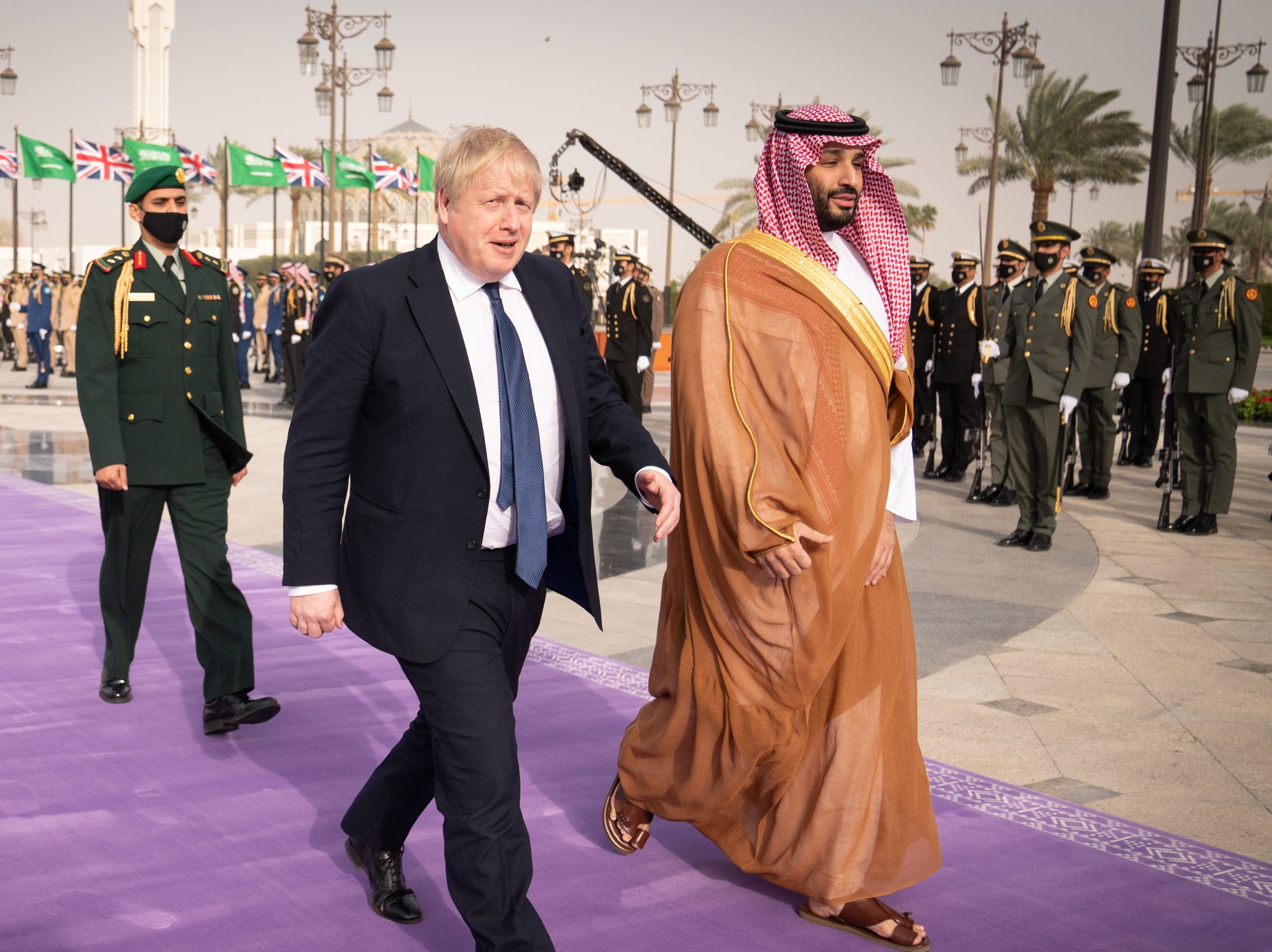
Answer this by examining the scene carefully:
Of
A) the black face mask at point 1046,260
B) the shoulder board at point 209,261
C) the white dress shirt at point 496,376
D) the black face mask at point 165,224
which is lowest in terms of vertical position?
the white dress shirt at point 496,376

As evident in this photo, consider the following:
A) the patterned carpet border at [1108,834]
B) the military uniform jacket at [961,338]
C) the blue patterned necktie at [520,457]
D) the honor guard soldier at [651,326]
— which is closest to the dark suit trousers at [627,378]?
the honor guard soldier at [651,326]

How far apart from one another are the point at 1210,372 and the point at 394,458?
854 centimetres

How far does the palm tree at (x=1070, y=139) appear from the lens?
32.7 m

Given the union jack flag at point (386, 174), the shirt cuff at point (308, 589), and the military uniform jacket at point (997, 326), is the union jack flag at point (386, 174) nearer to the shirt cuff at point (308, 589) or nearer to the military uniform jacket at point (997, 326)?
the military uniform jacket at point (997, 326)

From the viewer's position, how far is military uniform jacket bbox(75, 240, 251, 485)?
185 inches

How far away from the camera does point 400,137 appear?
81188 mm

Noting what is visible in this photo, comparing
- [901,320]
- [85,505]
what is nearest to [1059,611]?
[901,320]

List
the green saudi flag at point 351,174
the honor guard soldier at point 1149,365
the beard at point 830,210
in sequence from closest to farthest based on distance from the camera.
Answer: the beard at point 830,210 → the honor guard soldier at point 1149,365 → the green saudi flag at point 351,174

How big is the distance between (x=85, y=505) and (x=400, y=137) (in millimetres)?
75393

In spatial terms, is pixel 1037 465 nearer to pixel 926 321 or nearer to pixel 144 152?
pixel 926 321

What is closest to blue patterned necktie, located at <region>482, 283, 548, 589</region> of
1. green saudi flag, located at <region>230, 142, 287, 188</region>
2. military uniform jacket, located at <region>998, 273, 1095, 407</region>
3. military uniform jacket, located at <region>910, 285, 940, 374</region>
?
military uniform jacket, located at <region>998, 273, 1095, 407</region>

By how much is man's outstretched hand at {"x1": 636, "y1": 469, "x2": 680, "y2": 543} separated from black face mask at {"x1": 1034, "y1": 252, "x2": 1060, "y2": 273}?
7114 millimetres

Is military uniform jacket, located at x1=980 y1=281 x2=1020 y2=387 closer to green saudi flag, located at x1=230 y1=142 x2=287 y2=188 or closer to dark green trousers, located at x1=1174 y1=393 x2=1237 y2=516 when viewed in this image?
dark green trousers, located at x1=1174 y1=393 x2=1237 y2=516

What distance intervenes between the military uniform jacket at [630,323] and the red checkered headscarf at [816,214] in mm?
11735
